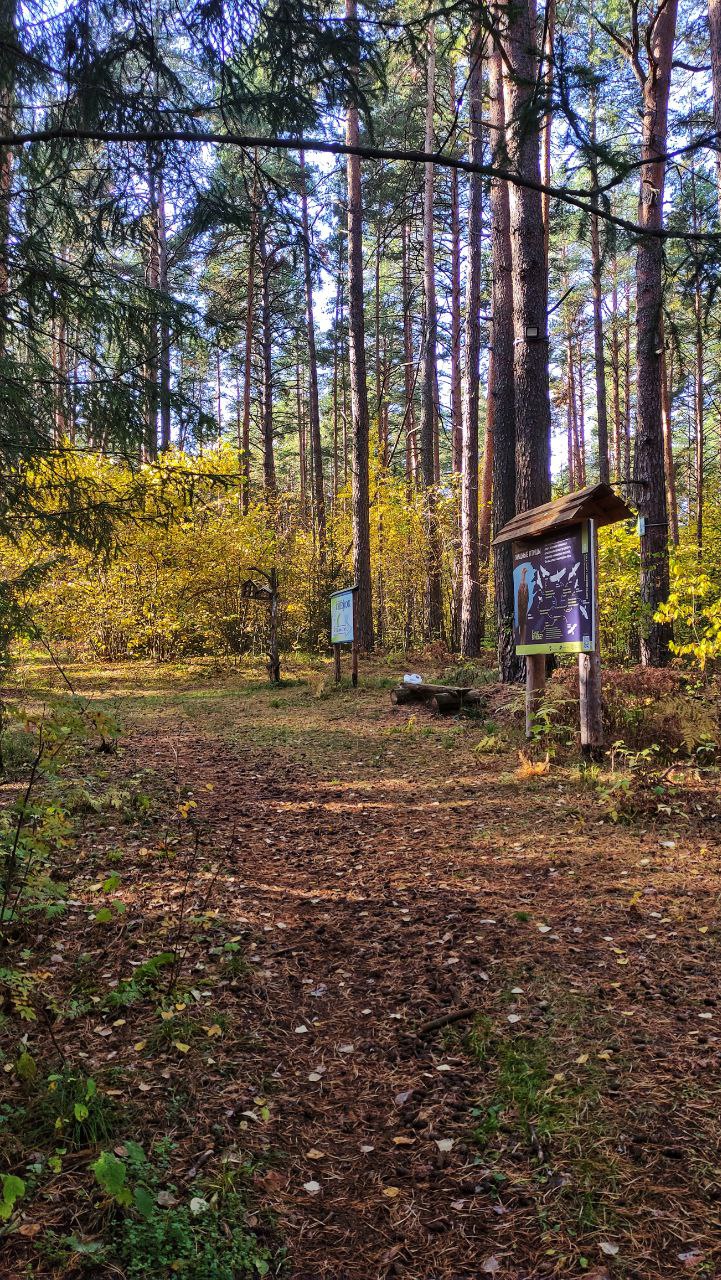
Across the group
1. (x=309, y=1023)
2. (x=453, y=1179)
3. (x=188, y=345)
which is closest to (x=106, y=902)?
(x=309, y=1023)

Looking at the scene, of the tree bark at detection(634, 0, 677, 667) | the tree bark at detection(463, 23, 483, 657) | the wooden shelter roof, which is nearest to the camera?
the wooden shelter roof

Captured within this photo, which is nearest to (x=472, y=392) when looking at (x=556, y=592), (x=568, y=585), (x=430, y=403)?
(x=430, y=403)

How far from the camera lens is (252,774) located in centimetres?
675

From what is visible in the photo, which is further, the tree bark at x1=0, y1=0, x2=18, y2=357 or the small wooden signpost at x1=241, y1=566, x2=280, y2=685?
the small wooden signpost at x1=241, y1=566, x2=280, y2=685

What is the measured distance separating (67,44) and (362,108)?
147cm

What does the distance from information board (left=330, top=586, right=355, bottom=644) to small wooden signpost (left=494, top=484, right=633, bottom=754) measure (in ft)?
15.9

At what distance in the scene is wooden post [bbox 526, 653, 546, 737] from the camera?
6.89 meters

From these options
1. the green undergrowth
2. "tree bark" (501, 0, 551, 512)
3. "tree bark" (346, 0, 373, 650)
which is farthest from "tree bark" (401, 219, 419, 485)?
the green undergrowth

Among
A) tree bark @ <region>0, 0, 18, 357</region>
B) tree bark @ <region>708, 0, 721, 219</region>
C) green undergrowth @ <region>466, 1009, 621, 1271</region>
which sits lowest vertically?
green undergrowth @ <region>466, 1009, 621, 1271</region>

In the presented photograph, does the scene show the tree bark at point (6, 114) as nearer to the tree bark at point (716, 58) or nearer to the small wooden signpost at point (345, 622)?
the tree bark at point (716, 58)

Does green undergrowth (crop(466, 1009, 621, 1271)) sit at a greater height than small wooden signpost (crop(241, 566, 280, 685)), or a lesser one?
lesser

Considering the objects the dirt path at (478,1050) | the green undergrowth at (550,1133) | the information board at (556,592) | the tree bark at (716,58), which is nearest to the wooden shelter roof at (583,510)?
the information board at (556,592)

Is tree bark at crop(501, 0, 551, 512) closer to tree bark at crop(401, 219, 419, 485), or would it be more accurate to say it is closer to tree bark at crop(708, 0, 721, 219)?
tree bark at crop(708, 0, 721, 219)

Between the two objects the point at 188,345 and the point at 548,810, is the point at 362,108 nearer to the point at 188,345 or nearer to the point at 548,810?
the point at 188,345
